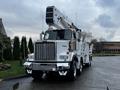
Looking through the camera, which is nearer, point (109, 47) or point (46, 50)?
point (46, 50)

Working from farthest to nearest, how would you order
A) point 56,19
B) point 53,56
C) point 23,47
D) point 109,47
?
point 109,47, point 23,47, point 56,19, point 53,56

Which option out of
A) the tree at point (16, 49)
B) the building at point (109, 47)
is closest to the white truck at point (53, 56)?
the tree at point (16, 49)

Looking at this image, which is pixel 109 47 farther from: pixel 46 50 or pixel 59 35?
pixel 46 50

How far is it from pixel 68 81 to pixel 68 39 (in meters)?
2.82

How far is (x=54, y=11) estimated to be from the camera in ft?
63.0

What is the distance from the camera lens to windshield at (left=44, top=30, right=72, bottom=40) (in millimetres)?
20188

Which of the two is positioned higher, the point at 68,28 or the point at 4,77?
the point at 68,28

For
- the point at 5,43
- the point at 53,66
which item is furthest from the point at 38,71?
the point at 5,43

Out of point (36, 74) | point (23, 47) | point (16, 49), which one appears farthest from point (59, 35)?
point (23, 47)

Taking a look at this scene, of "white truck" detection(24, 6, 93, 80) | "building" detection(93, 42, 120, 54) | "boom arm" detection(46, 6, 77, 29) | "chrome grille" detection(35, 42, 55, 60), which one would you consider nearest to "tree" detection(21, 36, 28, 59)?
"boom arm" detection(46, 6, 77, 29)

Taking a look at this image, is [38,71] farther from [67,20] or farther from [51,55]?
[67,20]

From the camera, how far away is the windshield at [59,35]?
20.2 meters

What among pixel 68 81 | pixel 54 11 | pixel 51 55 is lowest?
pixel 68 81

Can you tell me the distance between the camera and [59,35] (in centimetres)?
2038
